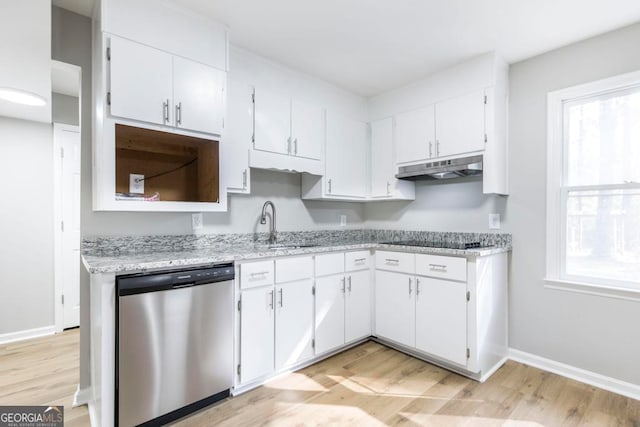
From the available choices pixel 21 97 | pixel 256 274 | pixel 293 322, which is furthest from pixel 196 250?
pixel 21 97

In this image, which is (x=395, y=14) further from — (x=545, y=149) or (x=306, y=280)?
(x=306, y=280)

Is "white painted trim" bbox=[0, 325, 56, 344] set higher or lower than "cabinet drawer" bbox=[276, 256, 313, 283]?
lower

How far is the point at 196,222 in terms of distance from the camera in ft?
8.18

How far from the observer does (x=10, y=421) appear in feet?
5.96

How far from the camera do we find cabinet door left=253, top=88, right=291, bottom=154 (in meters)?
2.58

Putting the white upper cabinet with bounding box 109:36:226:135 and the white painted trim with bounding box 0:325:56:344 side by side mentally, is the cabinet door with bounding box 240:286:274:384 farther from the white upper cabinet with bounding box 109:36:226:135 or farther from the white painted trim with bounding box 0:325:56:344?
the white painted trim with bounding box 0:325:56:344

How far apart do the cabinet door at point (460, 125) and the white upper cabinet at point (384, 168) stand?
1.78 feet

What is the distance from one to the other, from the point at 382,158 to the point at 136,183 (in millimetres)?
2375

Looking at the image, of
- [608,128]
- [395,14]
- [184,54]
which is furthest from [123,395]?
[608,128]

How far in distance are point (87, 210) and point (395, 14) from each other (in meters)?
2.46

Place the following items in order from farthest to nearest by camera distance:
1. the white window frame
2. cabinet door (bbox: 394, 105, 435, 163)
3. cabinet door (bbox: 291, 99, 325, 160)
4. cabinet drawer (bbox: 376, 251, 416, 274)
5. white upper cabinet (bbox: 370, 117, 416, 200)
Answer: white upper cabinet (bbox: 370, 117, 416, 200) → cabinet door (bbox: 394, 105, 435, 163) → cabinet door (bbox: 291, 99, 325, 160) → cabinet drawer (bbox: 376, 251, 416, 274) → the white window frame

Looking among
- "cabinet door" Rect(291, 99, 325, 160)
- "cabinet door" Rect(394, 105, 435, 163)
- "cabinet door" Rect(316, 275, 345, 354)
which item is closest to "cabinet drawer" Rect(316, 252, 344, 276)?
"cabinet door" Rect(316, 275, 345, 354)

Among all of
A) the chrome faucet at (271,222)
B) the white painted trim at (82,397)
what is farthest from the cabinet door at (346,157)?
the white painted trim at (82,397)

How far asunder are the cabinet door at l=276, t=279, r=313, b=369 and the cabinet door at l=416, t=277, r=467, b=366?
946 mm
